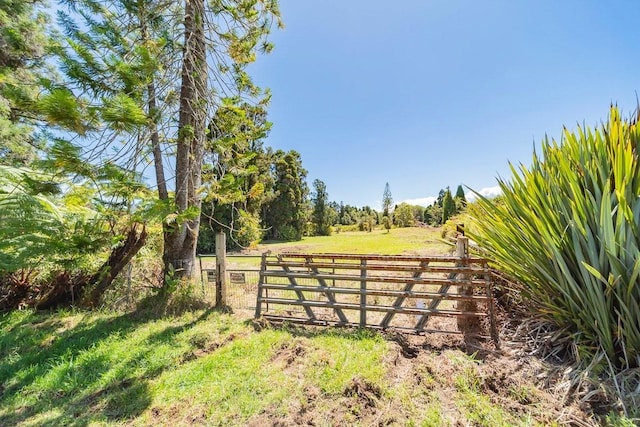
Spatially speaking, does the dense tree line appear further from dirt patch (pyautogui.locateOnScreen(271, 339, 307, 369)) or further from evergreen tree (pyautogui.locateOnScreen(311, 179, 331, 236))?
evergreen tree (pyautogui.locateOnScreen(311, 179, 331, 236))

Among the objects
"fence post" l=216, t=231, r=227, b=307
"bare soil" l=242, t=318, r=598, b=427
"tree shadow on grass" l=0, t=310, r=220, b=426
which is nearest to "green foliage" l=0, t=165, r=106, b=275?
"tree shadow on grass" l=0, t=310, r=220, b=426

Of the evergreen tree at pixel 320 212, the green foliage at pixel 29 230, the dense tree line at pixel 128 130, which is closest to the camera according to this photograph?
the dense tree line at pixel 128 130

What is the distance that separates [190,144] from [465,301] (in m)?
4.58

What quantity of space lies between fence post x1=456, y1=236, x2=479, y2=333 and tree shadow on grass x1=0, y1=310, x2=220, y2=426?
3.54 metres

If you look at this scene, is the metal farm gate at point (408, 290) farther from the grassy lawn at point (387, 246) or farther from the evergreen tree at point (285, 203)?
the evergreen tree at point (285, 203)

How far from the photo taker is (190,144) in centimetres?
417

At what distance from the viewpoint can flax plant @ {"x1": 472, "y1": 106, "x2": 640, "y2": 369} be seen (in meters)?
1.94

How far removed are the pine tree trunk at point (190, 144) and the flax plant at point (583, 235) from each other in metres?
3.96

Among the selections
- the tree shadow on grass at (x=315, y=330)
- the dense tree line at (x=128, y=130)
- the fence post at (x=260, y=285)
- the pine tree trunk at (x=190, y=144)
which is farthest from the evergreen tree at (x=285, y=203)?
the tree shadow on grass at (x=315, y=330)

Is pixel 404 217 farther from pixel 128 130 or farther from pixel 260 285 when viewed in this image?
pixel 128 130

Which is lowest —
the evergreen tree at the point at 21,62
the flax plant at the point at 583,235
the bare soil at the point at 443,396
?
the bare soil at the point at 443,396

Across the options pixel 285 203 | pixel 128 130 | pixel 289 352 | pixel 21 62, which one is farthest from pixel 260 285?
pixel 285 203

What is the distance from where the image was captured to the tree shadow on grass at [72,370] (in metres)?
2.29

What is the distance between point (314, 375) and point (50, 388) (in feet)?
8.79
